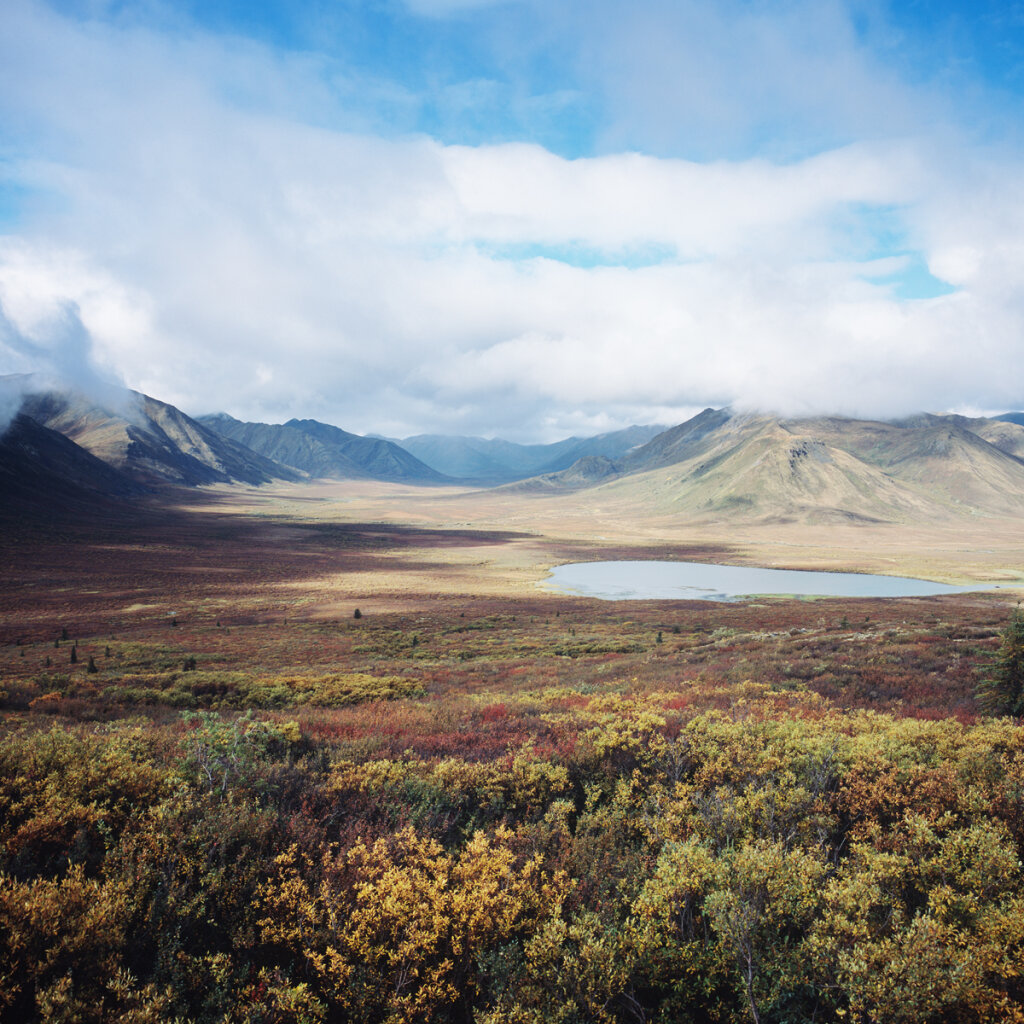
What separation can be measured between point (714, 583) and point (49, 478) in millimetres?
179449

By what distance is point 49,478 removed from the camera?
145 metres

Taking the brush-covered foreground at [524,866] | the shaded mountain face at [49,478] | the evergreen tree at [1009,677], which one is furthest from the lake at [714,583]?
the shaded mountain face at [49,478]

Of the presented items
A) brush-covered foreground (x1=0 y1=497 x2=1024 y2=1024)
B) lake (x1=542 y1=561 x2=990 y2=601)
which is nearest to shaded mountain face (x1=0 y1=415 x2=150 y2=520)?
lake (x1=542 y1=561 x2=990 y2=601)

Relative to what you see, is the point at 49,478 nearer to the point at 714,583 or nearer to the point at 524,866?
the point at 714,583

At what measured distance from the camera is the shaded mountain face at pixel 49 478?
12425cm

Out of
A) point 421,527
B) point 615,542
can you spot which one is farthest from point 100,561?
point 615,542

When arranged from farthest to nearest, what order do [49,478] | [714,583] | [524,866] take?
[49,478] < [714,583] < [524,866]

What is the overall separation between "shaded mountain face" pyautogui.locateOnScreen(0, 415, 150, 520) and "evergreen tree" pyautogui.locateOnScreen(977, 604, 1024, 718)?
516ft

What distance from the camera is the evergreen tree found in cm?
1197

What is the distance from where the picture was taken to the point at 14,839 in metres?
5.35

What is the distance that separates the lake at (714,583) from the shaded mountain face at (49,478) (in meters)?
126

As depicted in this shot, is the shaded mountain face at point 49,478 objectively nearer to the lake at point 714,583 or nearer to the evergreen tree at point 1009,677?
the lake at point 714,583

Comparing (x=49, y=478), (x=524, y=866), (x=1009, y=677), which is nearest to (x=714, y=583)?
(x=1009, y=677)

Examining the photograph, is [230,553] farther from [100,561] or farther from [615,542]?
[615,542]
